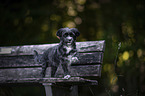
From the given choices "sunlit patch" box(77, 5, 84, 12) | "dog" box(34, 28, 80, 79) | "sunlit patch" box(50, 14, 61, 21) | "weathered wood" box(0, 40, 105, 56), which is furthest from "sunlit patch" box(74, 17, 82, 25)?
"dog" box(34, 28, 80, 79)

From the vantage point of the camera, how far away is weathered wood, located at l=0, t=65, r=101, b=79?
2.79 m

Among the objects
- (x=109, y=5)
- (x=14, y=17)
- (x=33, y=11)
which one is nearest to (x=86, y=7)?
(x=109, y=5)

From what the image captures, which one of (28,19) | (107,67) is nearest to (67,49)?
(107,67)

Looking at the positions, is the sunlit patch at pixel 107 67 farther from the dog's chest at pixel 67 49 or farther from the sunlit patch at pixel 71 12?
the dog's chest at pixel 67 49

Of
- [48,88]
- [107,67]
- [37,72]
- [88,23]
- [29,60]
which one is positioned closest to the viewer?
[48,88]

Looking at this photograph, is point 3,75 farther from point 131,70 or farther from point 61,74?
point 131,70

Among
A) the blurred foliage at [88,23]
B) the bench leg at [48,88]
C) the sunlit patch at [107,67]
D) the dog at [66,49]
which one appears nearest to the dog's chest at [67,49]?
the dog at [66,49]

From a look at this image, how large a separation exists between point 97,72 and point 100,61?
6.5 inches

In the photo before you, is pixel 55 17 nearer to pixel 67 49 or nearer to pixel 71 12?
pixel 71 12

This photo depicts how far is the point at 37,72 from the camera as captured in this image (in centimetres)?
300

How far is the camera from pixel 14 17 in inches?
202

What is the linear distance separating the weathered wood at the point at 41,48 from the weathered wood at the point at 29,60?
7 centimetres

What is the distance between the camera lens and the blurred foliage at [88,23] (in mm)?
4711

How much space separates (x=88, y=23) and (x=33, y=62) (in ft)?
10.4
